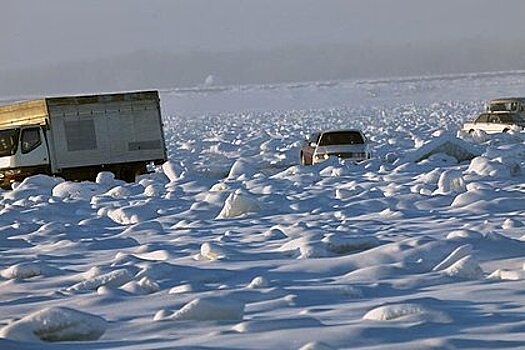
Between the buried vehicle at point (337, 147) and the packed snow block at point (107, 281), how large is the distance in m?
15.4

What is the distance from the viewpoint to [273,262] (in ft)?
32.4

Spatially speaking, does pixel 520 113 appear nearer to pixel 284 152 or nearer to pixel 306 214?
pixel 284 152

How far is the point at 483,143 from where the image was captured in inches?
1165

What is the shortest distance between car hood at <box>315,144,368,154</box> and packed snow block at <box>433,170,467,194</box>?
8.71m

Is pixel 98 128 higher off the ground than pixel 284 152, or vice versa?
pixel 98 128

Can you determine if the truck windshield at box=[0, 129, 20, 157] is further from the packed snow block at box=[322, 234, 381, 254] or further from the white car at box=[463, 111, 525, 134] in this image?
the white car at box=[463, 111, 525, 134]

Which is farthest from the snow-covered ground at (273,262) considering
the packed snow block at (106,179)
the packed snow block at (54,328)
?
the packed snow block at (106,179)

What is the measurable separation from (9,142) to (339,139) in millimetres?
8185

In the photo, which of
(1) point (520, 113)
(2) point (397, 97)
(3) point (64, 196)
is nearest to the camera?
(3) point (64, 196)

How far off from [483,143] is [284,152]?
6524 mm

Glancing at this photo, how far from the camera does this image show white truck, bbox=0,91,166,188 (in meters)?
23.1

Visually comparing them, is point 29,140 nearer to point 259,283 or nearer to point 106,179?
point 106,179

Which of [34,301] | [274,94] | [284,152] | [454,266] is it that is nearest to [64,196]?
[34,301]

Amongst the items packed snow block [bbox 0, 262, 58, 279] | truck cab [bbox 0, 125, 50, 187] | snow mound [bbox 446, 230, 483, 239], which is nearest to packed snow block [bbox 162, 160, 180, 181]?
truck cab [bbox 0, 125, 50, 187]
